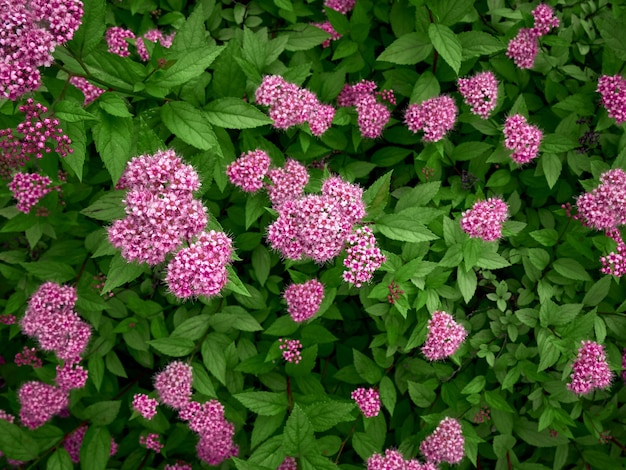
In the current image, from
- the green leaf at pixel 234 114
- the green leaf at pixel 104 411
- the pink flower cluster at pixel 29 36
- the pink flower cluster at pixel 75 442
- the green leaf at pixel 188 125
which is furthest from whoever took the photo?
the pink flower cluster at pixel 75 442

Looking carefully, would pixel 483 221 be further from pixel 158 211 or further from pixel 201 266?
pixel 158 211

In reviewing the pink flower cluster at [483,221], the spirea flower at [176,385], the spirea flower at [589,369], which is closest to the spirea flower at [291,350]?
the spirea flower at [176,385]

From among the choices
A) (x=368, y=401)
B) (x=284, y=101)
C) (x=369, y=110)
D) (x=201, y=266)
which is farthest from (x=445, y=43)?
(x=368, y=401)

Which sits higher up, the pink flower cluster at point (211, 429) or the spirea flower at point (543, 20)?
the spirea flower at point (543, 20)

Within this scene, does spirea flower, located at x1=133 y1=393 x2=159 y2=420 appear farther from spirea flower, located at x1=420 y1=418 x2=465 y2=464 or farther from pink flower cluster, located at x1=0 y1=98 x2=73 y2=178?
spirea flower, located at x1=420 y1=418 x2=465 y2=464

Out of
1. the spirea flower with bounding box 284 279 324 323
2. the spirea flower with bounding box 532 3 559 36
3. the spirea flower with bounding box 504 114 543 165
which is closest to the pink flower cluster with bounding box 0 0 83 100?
the spirea flower with bounding box 284 279 324 323

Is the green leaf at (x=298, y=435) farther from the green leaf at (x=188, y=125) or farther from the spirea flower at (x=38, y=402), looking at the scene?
the spirea flower at (x=38, y=402)

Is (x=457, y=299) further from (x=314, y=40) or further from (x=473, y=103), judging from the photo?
(x=314, y=40)
